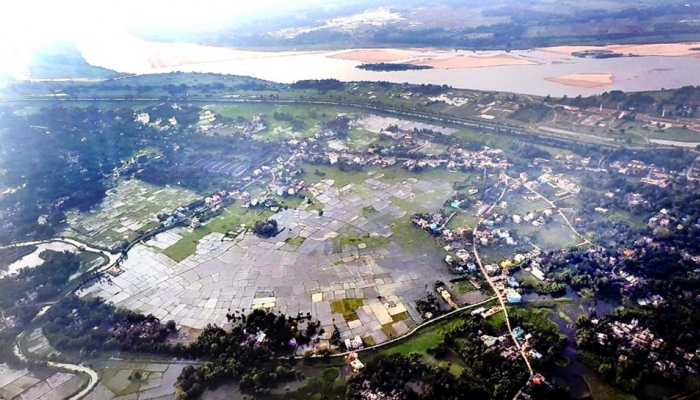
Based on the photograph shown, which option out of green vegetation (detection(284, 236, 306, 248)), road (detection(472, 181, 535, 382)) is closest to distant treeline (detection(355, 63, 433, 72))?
road (detection(472, 181, 535, 382))

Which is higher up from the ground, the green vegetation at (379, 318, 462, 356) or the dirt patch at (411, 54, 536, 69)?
the dirt patch at (411, 54, 536, 69)

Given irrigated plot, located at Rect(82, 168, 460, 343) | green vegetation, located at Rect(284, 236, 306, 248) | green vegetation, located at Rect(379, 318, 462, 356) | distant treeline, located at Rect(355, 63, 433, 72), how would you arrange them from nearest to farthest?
green vegetation, located at Rect(379, 318, 462, 356), irrigated plot, located at Rect(82, 168, 460, 343), green vegetation, located at Rect(284, 236, 306, 248), distant treeline, located at Rect(355, 63, 433, 72)

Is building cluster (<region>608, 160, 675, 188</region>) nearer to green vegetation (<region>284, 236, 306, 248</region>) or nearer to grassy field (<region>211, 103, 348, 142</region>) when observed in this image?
green vegetation (<region>284, 236, 306, 248</region>)

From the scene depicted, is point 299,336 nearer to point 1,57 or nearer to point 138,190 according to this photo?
point 138,190

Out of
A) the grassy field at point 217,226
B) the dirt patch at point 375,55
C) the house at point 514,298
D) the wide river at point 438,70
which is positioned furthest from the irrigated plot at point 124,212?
the dirt patch at point 375,55

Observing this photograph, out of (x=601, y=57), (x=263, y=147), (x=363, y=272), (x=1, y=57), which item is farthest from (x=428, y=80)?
(x=1, y=57)

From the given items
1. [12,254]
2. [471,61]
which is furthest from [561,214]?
[471,61]
